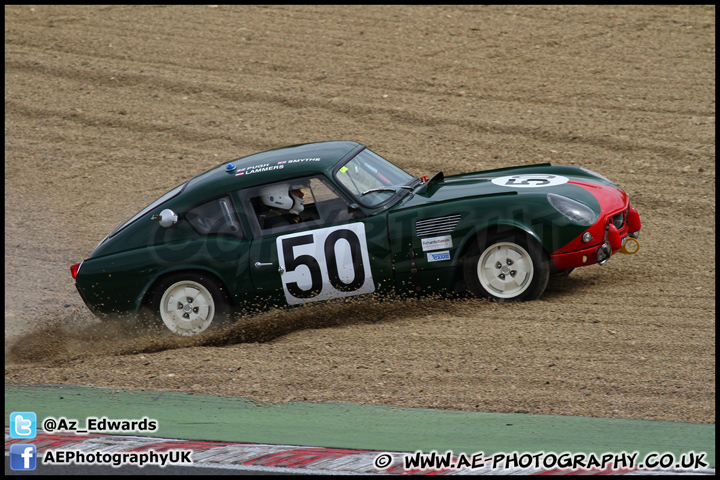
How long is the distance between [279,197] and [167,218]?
3.36 feet

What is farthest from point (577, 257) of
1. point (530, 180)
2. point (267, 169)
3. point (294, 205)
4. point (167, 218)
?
point (167, 218)

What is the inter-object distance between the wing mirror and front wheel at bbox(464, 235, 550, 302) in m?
2.63

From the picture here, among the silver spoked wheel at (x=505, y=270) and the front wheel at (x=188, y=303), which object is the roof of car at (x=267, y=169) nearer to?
the front wheel at (x=188, y=303)

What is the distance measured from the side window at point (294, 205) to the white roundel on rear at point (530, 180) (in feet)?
5.04

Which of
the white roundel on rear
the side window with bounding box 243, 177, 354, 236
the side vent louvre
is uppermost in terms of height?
the white roundel on rear

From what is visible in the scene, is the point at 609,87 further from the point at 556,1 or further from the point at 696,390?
the point at 696,390

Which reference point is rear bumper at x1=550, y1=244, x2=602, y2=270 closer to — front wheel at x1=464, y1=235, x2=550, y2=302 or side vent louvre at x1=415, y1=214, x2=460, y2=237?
front wheel at x1=464, y1=235, x2=550, y2=302

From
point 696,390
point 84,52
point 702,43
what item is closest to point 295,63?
point 84,52

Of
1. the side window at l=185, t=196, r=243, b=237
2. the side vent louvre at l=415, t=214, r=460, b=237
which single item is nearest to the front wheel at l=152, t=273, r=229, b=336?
the side window at l=185, t=196, r=243, b=237

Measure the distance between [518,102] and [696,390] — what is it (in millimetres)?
8359

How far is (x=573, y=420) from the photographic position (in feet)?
15.4

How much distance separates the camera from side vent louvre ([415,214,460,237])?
6492 mm

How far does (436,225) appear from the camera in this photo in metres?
6.51

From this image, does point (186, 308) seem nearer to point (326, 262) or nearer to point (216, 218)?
point (216, 218)
